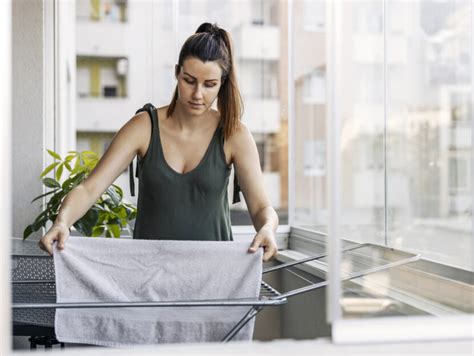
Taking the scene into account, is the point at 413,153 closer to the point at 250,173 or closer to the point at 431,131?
the point at 431,131

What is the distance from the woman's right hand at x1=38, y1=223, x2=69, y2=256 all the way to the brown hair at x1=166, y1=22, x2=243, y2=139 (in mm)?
618

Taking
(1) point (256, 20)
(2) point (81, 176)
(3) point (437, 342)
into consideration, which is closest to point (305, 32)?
(2) point (81, 176)

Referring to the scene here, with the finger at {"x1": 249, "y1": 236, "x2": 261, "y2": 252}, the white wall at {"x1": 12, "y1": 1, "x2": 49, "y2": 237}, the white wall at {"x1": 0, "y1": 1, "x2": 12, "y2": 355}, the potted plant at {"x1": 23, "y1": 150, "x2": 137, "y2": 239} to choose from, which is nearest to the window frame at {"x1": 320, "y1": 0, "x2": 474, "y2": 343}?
the finger at {"x1": 249, "y1": 236, "x2": 261, "y2": 252}

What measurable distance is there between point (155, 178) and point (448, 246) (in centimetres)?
97

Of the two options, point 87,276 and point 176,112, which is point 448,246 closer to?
point 176,112

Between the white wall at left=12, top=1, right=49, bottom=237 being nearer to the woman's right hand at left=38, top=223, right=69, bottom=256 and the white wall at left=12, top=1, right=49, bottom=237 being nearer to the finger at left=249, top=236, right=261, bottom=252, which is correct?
the woman's right hand at left=38, top=223, right=69, bottom=256

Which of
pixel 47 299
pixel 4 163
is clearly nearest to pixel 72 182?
pixel 47 299

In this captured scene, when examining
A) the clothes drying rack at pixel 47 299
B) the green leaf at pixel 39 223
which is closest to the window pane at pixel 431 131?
the clothes drying rack at pixel 47 299

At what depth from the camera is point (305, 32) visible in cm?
462

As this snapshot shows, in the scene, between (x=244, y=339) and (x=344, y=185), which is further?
(x=244, y=339)

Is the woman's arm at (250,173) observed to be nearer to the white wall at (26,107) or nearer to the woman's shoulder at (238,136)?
the woman's shoulder at (238,136)

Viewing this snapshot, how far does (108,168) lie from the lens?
7.65 ft

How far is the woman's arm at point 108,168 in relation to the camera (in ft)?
7.28

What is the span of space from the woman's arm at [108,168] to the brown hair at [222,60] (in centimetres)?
13
